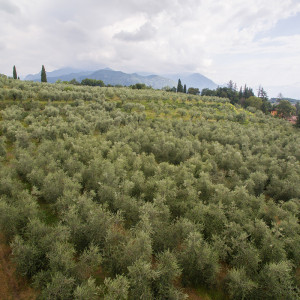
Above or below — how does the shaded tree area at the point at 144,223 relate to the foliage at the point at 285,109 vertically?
below

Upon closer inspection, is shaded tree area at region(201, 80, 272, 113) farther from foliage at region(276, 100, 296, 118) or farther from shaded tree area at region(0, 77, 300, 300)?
shaded tree area at region(0, 77, 300, 300)

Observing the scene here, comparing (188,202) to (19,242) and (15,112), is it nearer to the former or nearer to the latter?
(19,242)

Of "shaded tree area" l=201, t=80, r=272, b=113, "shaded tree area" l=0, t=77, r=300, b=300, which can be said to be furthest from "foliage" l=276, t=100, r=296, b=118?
"shaded tree area" l=0, t=77, r=300, b=300

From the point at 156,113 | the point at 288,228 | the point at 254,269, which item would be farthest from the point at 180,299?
the point at 156,113

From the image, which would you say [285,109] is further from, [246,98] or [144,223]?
[144,223]

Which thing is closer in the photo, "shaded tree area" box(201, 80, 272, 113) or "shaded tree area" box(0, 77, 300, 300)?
"shaded tree area" box(0, 77, 300, 300)

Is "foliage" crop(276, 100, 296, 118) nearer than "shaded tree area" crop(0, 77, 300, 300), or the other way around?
"shaded tree area" crop(0, 77, 300, 300)

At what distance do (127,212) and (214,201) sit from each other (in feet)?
40.8

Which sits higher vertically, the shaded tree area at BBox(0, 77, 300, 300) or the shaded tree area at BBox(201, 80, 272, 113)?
the shaded tree area at BBox(201, 80, 272, 113)

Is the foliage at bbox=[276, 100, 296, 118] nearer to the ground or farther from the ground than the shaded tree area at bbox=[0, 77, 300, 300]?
farther from the ground

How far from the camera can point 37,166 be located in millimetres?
29719

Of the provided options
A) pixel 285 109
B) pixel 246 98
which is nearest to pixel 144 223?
pixel 285 109

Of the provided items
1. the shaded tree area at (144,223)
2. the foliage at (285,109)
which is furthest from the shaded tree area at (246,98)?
the shaded tree area at (144,223)

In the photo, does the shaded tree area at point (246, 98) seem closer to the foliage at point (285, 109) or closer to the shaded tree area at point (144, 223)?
the foliage at point (285, 109)
